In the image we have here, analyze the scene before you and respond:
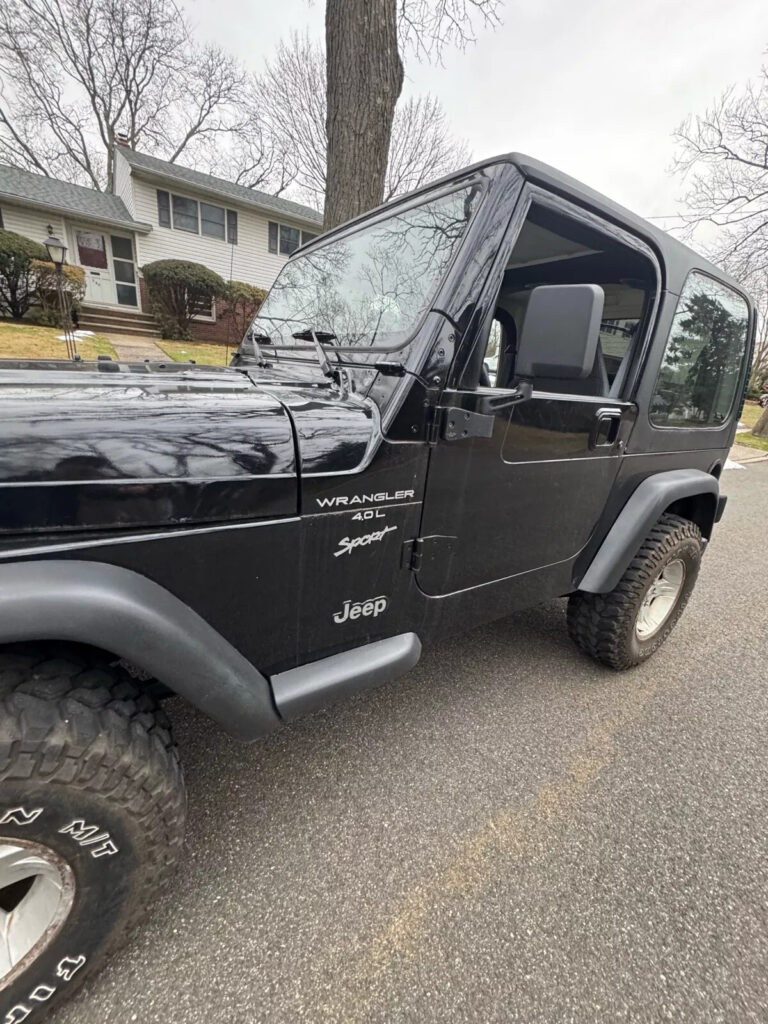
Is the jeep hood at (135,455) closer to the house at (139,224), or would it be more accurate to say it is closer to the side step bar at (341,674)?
the side step bar at (341,674)

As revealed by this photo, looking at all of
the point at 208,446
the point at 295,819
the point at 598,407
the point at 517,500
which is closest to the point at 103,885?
the point at 295,819

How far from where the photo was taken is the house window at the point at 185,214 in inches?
600

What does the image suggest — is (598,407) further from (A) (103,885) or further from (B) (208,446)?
(A) (103,885)

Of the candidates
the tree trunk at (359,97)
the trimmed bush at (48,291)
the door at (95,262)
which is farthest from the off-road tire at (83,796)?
the door at (95,262)

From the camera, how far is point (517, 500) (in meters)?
1.78

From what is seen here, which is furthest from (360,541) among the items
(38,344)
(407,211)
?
(38,344)

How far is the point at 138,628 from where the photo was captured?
3.35 feet

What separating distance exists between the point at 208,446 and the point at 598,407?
150 cm

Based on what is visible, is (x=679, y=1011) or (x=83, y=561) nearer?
(x=83, y=561)

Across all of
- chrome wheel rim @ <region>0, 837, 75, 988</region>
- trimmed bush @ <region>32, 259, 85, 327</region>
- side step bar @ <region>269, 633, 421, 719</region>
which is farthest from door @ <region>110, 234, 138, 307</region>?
chrome wheel rim @ <region>0, 837, 75, 988</region>

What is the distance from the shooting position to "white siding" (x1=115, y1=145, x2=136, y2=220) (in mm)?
14955

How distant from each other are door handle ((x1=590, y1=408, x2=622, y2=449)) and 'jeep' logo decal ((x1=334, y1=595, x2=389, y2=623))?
1092 millimetres

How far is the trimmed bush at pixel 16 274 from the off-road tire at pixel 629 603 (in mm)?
13760

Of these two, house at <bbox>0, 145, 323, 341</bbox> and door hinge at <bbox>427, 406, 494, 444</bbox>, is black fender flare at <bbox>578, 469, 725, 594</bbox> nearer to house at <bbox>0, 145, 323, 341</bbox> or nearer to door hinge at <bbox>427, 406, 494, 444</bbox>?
door hinge at <bbox>427, 406, 494, 444</bbox>
